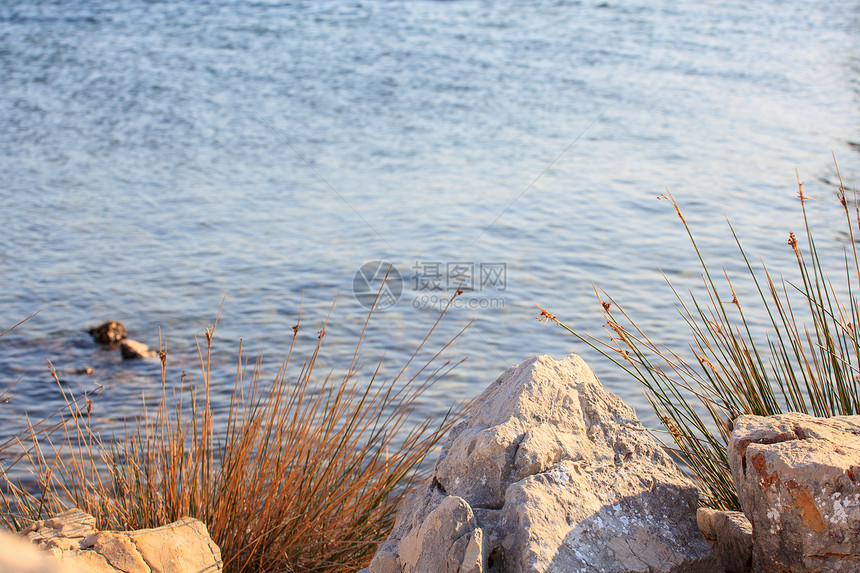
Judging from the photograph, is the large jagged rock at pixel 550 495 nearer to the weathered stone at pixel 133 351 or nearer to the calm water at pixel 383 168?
the calm water at pixel 383 168

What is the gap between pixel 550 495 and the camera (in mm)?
1729

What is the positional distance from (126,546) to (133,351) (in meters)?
3.76

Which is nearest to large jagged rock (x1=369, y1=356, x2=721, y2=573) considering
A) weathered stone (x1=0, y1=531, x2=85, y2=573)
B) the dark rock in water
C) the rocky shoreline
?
the rocky shoreline

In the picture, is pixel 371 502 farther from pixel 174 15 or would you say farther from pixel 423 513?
pixel 174 15

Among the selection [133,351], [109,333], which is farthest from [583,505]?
[109,333]

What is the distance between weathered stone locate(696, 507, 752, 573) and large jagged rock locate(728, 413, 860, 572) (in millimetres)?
100

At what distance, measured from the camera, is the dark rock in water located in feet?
18.5

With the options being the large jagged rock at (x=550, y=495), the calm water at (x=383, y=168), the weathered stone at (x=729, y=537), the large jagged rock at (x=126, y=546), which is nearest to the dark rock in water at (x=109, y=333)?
the calm water at (x=383, y=168)

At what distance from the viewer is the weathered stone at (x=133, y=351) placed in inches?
216

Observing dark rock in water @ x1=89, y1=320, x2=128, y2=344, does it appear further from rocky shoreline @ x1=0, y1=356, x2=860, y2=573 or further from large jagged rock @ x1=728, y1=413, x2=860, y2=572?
large jagged rock @ x1=728, y1=413, x2=860, y2=572

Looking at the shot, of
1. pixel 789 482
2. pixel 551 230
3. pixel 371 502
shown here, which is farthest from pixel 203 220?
pixel 789 482

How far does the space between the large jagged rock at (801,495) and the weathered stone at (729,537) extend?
10 cm

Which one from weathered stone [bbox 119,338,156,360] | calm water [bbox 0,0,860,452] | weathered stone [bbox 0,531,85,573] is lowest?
weathered stone [bbox 119,338,156,360]

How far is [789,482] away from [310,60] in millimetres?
11990
